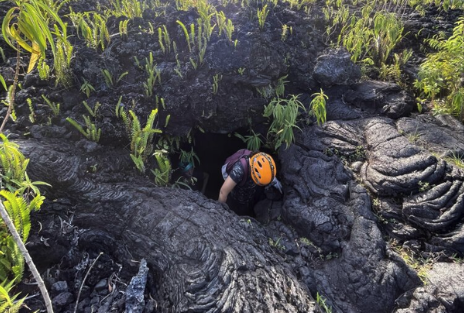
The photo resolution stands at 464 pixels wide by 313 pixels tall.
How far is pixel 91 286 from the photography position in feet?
7.85

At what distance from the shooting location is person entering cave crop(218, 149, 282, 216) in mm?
3721

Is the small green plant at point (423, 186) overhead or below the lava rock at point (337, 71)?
below

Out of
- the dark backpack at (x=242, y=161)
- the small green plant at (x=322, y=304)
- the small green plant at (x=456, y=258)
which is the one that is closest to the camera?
the small green plant at (x=322, y=304)

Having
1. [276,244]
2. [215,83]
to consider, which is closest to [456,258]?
[276,244]

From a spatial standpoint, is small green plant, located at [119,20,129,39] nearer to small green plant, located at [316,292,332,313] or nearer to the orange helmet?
the orange helmet

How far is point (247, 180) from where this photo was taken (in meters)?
4.04

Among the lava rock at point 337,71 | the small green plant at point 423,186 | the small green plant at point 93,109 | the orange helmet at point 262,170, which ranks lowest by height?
the orange helmet at point 262,170

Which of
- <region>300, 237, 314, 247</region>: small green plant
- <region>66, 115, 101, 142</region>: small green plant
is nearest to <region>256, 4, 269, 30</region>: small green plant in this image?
<region>66, 115, 101, 142</region>: small green plant

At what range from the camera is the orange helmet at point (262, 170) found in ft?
12.1

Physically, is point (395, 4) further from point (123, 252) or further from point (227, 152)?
point (123, 252)

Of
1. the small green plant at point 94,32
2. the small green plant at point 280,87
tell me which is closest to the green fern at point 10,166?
the small green plant at point 94,32

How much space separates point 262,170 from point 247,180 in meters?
0.43

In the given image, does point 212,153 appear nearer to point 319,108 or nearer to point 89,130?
point 319,108

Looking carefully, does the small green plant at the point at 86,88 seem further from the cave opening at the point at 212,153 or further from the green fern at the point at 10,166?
the cave opening at the point at 212,153
